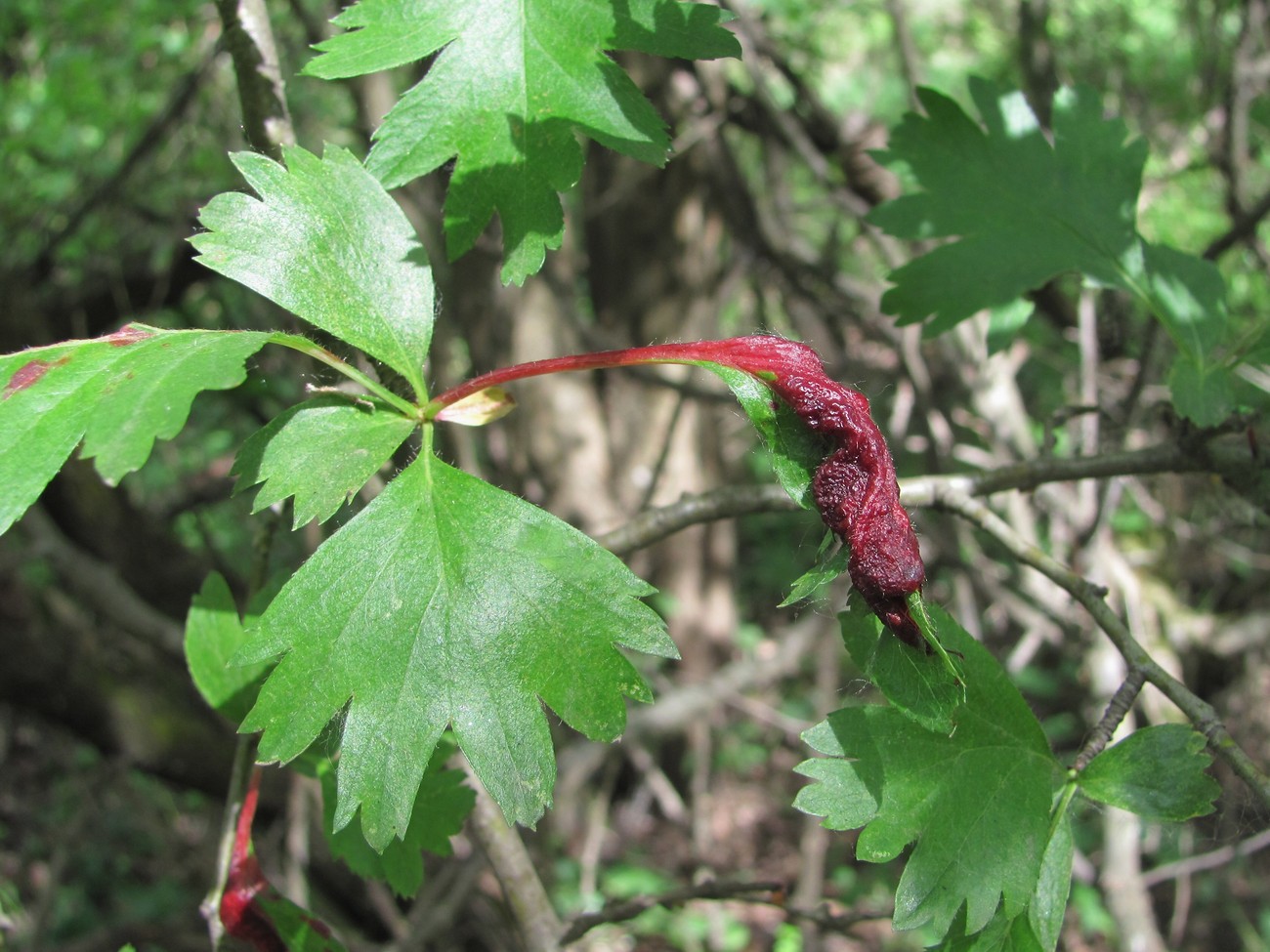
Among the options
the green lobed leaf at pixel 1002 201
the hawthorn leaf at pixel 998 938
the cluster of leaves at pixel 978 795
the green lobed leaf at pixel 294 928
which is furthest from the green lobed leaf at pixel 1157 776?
the green lobed leaf at pixel 294 928

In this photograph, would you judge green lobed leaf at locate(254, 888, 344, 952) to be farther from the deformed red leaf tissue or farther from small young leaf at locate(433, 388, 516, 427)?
the deformed red leaf tissue

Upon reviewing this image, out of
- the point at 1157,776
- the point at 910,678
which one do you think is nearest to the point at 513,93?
the point at 910,678

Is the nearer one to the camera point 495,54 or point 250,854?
point 495,54

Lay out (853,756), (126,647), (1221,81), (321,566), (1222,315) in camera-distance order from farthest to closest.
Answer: (1221,81), (126,647), (1222,315), (853,756), (321,566)

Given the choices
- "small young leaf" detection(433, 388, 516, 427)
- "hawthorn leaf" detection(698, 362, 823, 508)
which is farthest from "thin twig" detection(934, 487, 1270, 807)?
"small young leaf" detection(433, 388, 516, 427)

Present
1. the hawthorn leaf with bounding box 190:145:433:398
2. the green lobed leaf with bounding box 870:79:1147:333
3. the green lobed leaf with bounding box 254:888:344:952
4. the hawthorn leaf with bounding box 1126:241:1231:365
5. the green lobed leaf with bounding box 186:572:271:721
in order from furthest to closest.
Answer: the green lobed leaf with bounding box 870:79:1147:333 → the hawthorn leaf with bounding box 1126:241:1231:365 → the green lobed leaf with bounding box 186:572:271:721 → the green lobed leaf with bounding box 254:888:344:952 → the hawthorn leaf with bounding box 190:145:433:398

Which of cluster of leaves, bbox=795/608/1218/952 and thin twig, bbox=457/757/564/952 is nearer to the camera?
cluster of leaves, bbox=795/608/1218/952

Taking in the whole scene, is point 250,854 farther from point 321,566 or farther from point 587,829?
point 587,829

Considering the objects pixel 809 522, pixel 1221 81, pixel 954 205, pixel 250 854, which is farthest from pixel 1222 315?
pixel 1221 81
